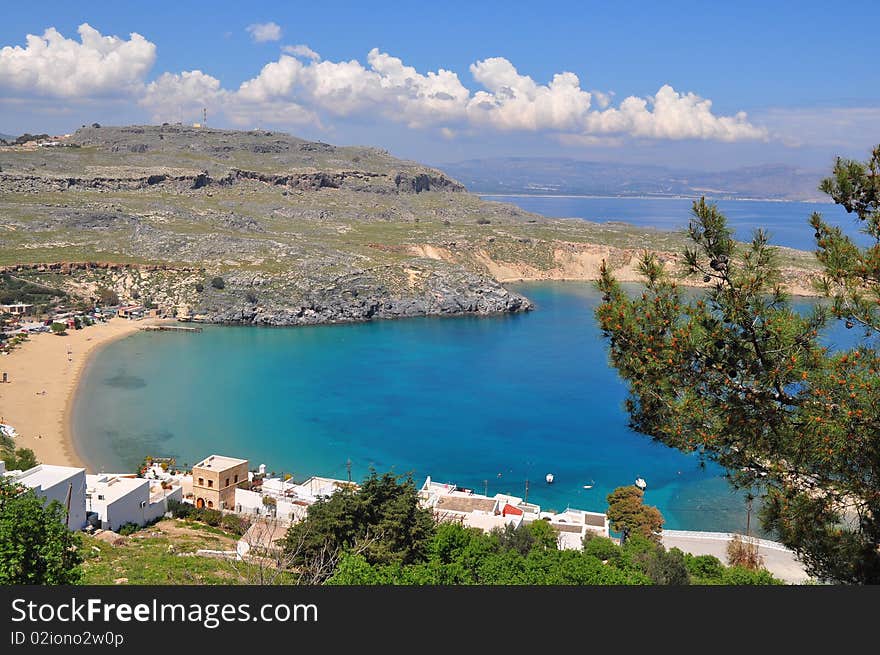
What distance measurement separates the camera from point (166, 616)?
5922 millimetres

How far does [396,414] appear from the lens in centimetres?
4231

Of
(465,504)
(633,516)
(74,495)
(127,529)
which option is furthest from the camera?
(465,504)

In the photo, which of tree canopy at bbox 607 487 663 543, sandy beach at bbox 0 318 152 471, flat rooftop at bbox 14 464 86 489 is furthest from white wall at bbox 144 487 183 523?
tree canopy at bbox 607 487 663 543

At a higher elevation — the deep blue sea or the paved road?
the paved road

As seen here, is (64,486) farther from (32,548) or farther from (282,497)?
(32,548)

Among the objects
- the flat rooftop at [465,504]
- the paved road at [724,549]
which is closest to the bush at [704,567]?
the paved road at [724,549]

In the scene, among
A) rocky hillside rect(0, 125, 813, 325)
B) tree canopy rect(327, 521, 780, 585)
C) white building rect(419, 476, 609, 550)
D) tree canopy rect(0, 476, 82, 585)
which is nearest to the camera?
tree canopy rect(0, 476, 82, 585)

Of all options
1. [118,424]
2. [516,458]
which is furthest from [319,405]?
[516,458]

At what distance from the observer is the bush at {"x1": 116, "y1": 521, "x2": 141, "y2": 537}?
2342 cm

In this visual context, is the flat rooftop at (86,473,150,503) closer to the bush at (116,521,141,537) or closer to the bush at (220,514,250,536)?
the bush at (116,521,141,537)

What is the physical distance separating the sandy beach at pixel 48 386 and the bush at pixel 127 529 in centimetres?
906

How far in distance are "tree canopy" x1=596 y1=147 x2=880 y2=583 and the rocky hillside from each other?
120 ft

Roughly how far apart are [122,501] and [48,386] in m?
24.7

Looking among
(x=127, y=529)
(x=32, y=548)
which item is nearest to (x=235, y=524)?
(x=127, y=529)
